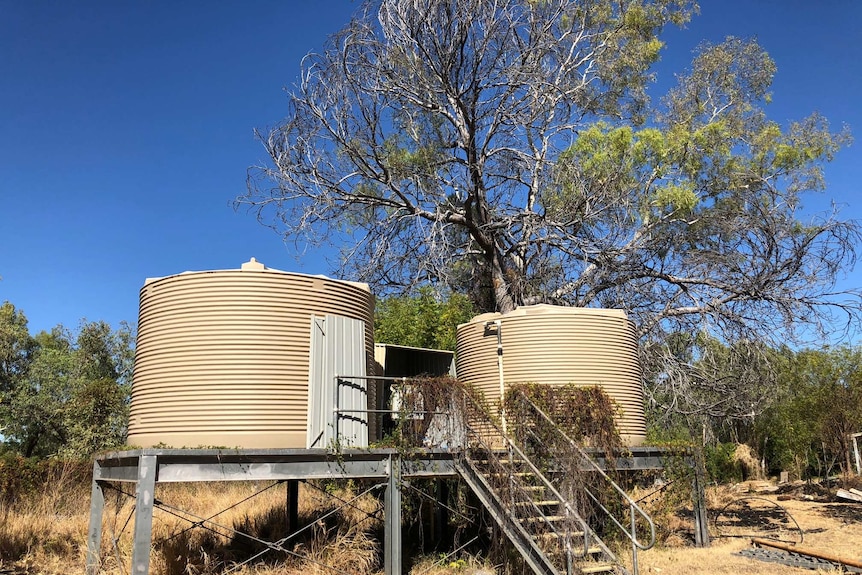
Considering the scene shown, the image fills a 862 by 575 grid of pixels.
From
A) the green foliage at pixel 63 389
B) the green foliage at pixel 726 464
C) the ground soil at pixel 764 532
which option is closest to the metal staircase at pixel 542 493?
the ground soil at pixel 764 532

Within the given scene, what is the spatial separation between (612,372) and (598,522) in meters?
2.82

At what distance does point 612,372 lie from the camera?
1253 cm

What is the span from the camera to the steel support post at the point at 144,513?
7.23 metres

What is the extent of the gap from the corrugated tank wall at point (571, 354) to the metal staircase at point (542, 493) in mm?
1340

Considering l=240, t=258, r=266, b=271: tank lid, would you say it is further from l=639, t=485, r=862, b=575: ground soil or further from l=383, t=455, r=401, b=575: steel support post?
l=639, t=485, r=862, b=575: ground soil

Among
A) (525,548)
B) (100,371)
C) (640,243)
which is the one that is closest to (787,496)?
(640,243)

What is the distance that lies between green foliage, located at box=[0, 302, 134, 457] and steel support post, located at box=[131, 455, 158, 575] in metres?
14.4

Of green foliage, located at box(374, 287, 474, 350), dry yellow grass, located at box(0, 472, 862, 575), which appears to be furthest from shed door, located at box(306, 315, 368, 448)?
green foliage, located at box(374, 287, 474, 350)

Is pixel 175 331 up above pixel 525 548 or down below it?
above

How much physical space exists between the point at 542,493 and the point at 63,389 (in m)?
25.1

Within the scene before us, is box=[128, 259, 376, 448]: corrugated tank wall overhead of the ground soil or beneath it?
overhead

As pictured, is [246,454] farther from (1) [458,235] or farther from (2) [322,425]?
(1) [458,235]

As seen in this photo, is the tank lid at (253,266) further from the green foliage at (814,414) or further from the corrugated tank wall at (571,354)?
the green foliage at (814,414)

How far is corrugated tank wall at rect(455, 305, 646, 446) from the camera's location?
40.4 feet
